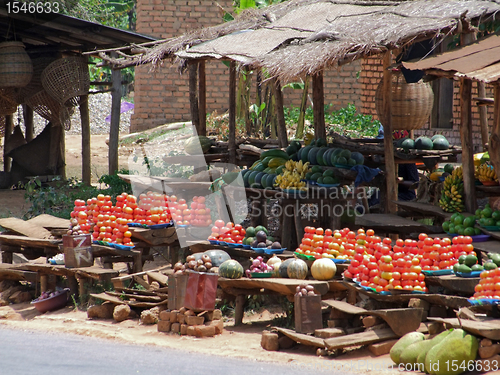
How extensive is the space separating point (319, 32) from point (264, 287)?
11.1 feet

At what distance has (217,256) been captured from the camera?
660 centimetres

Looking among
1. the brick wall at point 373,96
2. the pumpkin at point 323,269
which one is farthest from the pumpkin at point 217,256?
the brick wall at point 373,96

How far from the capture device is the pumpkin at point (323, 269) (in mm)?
5941

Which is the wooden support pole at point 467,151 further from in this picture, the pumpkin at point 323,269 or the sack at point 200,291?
the sack at point 200,291

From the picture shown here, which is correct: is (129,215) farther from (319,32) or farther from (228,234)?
(319,32)

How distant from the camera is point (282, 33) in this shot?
8.59 m

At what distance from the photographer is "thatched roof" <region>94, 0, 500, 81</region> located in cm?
690

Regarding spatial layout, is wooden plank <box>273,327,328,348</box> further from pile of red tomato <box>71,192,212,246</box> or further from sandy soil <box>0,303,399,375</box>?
pile of red tomato <box>71,192,212,246</box>

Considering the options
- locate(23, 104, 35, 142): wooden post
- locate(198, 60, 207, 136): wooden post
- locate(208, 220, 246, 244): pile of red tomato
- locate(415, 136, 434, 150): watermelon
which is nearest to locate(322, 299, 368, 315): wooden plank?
locate(208, 220, 246, 244): pile of red tomato

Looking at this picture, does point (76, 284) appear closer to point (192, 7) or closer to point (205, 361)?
point (205, 361)

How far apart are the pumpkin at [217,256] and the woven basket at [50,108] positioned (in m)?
6.48

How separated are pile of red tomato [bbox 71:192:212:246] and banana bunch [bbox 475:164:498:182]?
3114mm

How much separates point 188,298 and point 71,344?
3.58ft

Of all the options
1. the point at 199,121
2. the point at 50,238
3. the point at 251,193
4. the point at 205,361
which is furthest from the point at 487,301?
the point at 199,121
